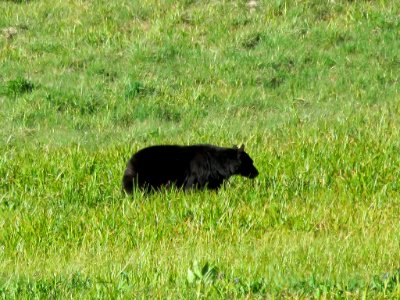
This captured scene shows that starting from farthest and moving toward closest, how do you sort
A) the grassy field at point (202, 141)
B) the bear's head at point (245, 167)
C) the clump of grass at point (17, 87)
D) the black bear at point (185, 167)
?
the clump of grass at point (17, 87), the bear's head at point (245, 167), the black bear at point (185, 167), the grassy field at point (202, 141)

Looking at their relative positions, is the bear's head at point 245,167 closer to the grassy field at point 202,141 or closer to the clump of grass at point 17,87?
the grassy field at point 202,141

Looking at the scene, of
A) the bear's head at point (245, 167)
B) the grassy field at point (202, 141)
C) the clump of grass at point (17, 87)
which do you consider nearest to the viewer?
the grassy field at point (202, 141)

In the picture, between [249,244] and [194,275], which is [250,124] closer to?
[249,244]

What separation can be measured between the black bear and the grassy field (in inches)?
6.6

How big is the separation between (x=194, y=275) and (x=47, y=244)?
212cm

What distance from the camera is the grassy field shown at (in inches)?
257

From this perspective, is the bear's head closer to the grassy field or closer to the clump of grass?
the grassy field

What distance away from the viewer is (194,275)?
243 inches

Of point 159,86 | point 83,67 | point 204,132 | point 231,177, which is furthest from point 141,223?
point 83,67

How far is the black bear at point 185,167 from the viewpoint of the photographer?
30.7 feet

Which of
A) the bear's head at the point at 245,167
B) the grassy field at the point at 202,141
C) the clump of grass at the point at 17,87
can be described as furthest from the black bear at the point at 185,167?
the clump of grass at the point at 17,87

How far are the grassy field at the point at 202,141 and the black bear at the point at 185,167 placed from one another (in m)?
0.17

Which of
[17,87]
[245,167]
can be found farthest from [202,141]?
[17,87]

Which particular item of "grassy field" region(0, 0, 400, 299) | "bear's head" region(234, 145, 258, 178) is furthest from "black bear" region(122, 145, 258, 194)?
"grassy field" region(0, 0, 400, 299)
